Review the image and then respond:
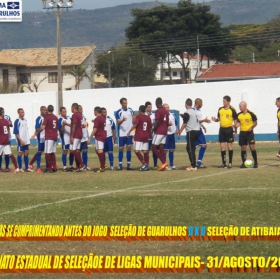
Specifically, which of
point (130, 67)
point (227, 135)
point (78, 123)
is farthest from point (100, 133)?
point (130, 67)

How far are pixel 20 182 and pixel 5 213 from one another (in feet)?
19.7

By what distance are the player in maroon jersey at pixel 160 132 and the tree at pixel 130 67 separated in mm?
59527

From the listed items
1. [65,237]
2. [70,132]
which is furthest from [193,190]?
[70,132]

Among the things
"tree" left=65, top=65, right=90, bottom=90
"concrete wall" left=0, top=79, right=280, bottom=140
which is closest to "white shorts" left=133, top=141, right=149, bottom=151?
"concrete wall" left=0, top=79, right=280, bottom=140

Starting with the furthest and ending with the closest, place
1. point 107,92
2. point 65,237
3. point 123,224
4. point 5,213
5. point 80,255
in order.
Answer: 1. point 107,92
2. point 5,213
3. point 123,224
4. point 65,237
5. point 80,255

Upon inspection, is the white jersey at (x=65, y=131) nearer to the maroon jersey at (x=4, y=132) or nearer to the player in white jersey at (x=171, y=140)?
the maroon jersey at (x=4, y=132)

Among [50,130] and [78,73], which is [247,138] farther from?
[78,73]

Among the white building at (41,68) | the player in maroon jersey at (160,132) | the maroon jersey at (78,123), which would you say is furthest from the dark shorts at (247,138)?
the white building at (41,68)

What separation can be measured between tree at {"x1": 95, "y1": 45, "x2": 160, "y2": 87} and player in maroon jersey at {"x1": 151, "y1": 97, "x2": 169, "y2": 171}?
59527 mm

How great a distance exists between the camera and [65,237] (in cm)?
1046

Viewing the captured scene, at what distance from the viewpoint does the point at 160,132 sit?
21.1 metres

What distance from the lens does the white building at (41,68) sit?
3748 inches

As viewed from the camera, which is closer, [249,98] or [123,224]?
[123,224]

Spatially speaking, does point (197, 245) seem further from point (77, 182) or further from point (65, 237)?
point (77, 182)
